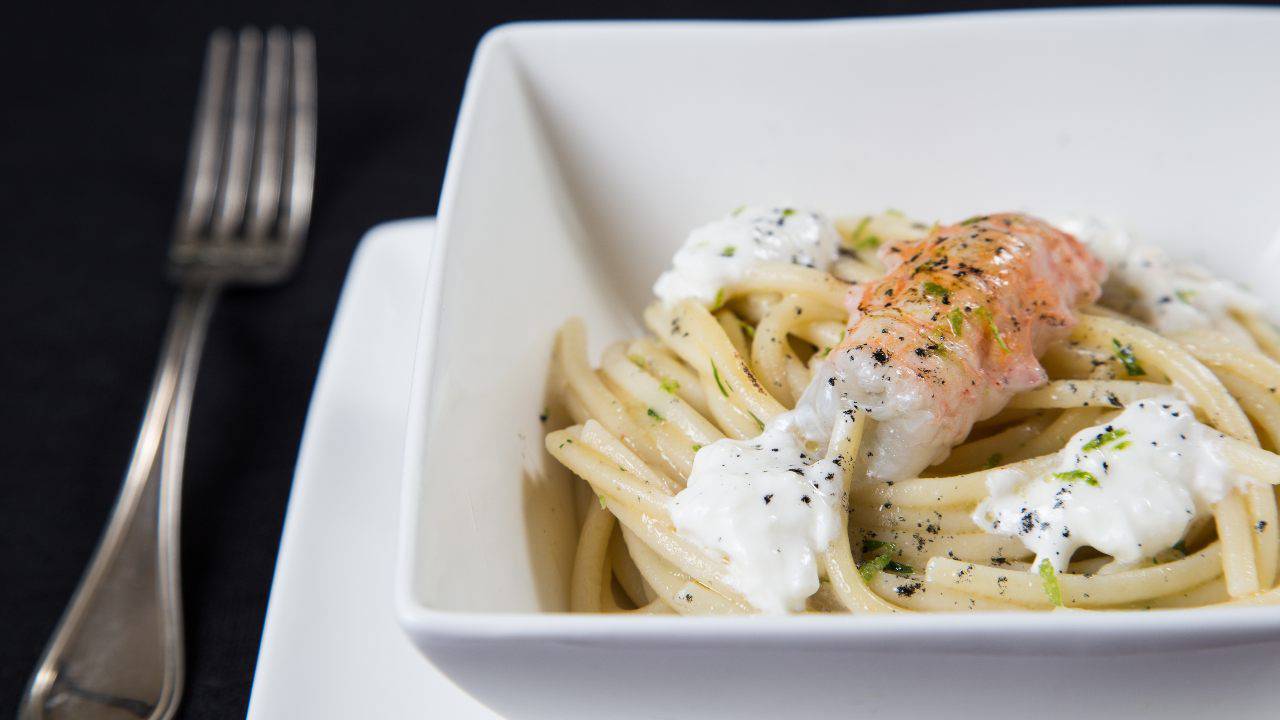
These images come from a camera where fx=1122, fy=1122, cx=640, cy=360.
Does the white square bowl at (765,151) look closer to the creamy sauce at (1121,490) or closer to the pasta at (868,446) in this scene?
the pasta at (868,446)

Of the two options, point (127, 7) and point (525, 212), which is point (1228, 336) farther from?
point (127, 7)

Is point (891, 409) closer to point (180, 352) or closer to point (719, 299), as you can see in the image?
point (719, 299)

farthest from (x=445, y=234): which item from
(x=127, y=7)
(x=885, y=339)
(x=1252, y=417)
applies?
(x=127, y=7)

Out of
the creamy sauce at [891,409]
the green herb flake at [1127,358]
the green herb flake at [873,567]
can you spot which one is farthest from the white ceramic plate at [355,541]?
the green herb flake at [1127,358]

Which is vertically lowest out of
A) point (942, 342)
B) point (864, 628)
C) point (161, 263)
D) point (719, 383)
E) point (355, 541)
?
point (161, 263)

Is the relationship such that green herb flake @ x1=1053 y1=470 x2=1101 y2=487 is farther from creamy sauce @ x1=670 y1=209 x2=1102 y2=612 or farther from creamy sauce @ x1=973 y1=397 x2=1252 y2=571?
creamy sauce @ x1=670 y1=209 x2=1102 y2=612

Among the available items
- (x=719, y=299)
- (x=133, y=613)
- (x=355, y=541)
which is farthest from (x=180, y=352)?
(x=719, y=299)

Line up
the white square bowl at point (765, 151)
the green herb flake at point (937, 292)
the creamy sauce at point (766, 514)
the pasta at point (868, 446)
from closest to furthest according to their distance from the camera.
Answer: the creamy sauce at point (766, 514) → the pasta at point (868, 446) → the green herb flake at point (937, 292) → the white square bowl at point (765, 151)
